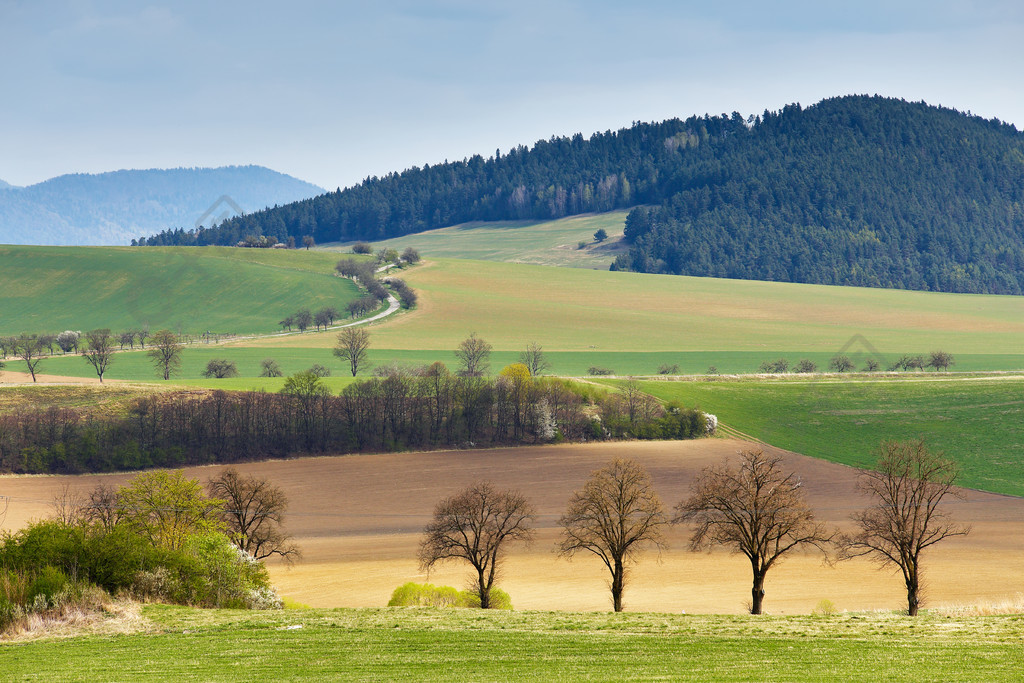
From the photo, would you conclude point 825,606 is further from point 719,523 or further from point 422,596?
point 422,596

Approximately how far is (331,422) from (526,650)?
5087 centimetres

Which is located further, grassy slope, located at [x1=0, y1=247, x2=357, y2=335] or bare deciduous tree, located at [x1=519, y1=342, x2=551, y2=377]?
grassy slope, located at [x1=0, y1=247, x2=357, y2=335]

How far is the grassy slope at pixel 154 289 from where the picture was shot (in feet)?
403

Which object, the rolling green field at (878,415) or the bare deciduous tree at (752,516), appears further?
the rolling green field at (878,415)

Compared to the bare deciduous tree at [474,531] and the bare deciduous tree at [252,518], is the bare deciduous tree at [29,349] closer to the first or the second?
the bare deciduous tree at [252,518]

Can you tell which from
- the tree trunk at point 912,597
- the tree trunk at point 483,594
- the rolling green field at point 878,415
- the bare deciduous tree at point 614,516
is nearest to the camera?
the tree trunk at point 912,597

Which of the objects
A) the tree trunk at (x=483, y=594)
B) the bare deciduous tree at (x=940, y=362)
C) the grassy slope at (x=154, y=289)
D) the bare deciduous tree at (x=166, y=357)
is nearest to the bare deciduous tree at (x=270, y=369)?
the bare deciduous tree at (x=166, y=357)

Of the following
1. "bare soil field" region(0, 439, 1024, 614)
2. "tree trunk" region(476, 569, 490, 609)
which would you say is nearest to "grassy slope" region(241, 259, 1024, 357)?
"bare soil field" region(0, 439, 1024, 614)

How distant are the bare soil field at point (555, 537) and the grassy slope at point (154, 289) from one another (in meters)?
63.6

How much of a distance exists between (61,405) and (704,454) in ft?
159

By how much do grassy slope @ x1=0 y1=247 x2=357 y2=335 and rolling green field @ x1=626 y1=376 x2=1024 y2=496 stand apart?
6693 centimetres

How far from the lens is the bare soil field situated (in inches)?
1499

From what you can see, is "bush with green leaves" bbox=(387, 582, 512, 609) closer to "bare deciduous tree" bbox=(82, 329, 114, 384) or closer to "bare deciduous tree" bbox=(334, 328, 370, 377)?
"bare deciduous tree" bbox=(334, 328, 370, 377)

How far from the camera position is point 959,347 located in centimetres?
11431
